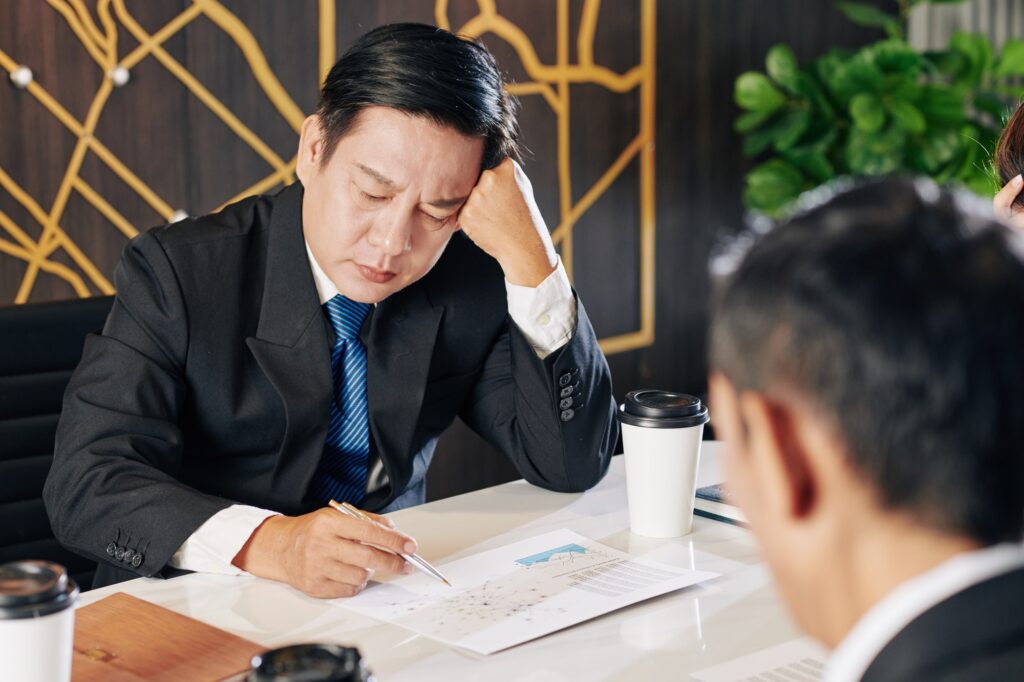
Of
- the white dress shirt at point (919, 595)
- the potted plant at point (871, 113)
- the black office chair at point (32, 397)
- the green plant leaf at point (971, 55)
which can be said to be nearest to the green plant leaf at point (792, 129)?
the potted plant at point (871, 113)

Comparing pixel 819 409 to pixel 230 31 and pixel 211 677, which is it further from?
pixel 230 31

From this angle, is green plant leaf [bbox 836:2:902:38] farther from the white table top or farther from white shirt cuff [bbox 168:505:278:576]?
white shirt cuff [bbox 168:505:278:576]

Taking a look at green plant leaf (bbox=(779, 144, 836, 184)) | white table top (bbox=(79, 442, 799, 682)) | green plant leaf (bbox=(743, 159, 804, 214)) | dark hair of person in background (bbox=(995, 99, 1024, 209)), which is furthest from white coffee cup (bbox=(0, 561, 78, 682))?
green plant leaf (bbox=(779, 144, 836, 184))

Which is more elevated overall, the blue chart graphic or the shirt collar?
the shirt collar

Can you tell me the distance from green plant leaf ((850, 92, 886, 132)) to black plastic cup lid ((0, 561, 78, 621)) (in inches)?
132

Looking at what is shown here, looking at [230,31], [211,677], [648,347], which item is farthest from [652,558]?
[648,347]

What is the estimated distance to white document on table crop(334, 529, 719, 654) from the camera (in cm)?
121

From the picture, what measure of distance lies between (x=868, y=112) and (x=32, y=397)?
9.59 feet

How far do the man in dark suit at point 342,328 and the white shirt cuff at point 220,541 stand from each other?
0.12 metres

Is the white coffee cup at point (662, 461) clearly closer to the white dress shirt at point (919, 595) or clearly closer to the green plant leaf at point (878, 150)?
the white dress shirt at point (919, 595)

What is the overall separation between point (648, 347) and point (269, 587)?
3029 millimetres

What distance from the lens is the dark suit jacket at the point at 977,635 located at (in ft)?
2.00

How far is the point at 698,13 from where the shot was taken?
4.16 metres

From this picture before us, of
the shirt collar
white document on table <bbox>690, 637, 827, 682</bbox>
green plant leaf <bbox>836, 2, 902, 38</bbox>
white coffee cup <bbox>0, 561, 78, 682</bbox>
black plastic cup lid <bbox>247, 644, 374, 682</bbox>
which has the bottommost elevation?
white document on table <bbox>690, 637, 827, 682</bbox>
